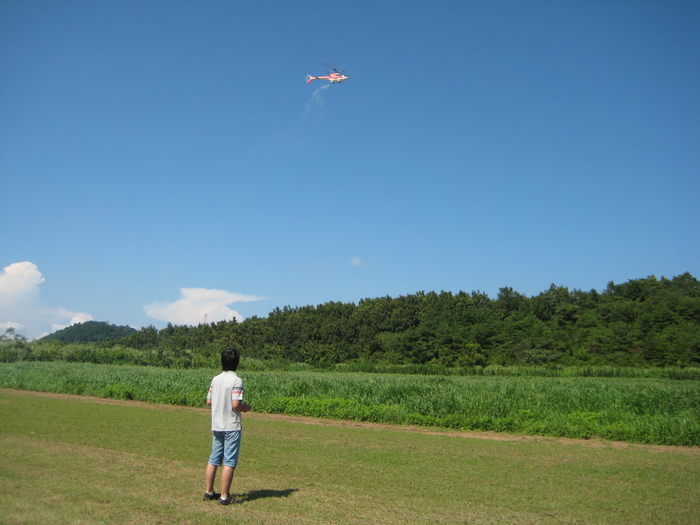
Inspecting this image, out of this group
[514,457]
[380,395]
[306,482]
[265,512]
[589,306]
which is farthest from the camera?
[589,306]

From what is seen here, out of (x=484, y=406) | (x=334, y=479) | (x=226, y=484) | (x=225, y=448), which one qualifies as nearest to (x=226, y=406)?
(x=225, y=448)

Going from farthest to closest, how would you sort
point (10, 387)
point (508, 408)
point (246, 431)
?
point (10, 387) < point (508, 408) < point (246, 431)

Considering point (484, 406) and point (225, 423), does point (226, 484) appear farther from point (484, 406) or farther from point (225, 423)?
point (484, 406)

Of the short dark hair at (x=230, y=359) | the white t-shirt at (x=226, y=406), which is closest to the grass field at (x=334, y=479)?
the white t-shirt at (x=226, y=406)

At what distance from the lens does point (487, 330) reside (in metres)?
84.8

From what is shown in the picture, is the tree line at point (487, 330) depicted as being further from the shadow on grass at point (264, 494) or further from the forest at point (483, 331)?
the shadow on grass at point (264, 494)

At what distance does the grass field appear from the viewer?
583cm

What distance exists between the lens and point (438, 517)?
234 inches

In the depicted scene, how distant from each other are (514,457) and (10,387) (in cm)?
3165

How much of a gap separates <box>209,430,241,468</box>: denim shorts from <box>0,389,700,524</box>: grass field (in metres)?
0.53

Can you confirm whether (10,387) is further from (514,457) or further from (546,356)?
(546,356)

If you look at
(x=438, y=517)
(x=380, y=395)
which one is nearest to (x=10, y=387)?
(x=380, y=395)

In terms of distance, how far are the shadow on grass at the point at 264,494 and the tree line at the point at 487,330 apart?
70.0m

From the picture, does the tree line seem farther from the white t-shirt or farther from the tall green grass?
the white t-shirt
